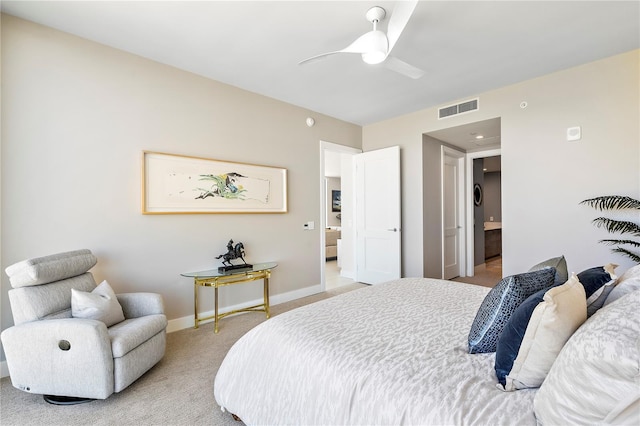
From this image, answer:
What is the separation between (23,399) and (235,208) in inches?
87.3

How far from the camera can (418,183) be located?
4.42m

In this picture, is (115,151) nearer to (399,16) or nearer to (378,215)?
(399,16)

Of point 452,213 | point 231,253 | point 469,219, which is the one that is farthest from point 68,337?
point 469,219

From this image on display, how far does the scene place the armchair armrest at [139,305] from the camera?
2.36 m

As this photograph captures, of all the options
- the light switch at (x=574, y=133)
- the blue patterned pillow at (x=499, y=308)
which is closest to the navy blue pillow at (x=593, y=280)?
the blue patterned pillow at (x=499, y=308)

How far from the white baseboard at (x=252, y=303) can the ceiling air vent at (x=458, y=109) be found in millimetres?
3038

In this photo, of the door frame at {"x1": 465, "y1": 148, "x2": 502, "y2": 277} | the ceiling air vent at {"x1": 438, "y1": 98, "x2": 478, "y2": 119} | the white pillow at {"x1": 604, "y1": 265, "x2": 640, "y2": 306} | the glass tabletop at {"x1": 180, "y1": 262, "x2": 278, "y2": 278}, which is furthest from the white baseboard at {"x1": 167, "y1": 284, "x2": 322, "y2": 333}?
the white pillow at {"x1": 604, "y1": 265, "x2": 640, "y2": 306}

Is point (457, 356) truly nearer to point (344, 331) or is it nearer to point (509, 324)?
point (509, 324)

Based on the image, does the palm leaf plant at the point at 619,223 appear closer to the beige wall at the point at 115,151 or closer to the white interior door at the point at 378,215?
the white interior door at the point at 378,215

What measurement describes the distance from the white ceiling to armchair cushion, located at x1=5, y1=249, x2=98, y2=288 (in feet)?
6.04

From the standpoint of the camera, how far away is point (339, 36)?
2469 mm

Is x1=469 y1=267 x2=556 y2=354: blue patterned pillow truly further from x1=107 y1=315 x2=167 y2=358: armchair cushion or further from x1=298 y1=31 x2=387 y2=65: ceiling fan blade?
x1=107 y1=315 x2=167 y2=358: armchair cushion

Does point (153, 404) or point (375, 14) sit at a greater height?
point (375, 14)

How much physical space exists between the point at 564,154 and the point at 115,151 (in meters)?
4.57
